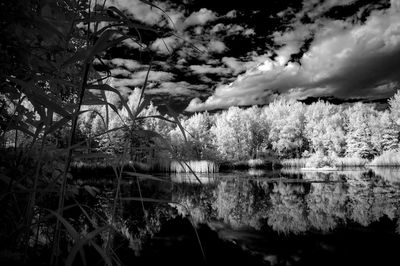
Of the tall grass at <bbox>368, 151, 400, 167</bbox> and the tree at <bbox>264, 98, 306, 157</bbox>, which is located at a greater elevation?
the tree at <bbox>264, 98, 306, 157</bbox>

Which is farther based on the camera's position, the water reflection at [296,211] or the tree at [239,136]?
the tree at [239,136]

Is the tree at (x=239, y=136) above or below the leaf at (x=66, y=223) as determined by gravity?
above

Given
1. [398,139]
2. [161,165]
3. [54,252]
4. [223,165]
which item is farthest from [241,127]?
[54,252]

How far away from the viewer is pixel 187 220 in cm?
482

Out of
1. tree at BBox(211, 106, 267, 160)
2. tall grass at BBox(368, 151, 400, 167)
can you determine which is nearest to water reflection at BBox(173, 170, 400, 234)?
tall grass at BBox(368, 151, 400, 167)

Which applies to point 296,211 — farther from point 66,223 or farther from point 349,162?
point 349,162


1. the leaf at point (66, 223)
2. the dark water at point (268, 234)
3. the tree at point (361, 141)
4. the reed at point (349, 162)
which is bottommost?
the dark water at point (268, 234)

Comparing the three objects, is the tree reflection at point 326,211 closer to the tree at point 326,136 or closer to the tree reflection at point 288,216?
the tree reflection at point 288,216

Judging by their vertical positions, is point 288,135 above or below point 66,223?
above

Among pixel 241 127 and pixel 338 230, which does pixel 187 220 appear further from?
pixel 241 127

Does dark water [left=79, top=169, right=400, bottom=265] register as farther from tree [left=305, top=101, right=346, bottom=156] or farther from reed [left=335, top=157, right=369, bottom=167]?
tree [left=305, top=101, right=346, bottom=156]

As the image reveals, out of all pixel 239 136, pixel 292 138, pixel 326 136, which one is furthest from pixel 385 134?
pixel 239 136

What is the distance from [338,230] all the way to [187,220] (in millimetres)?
2528

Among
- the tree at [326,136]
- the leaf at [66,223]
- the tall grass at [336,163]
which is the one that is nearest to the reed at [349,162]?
the tall grass at [336,163]
